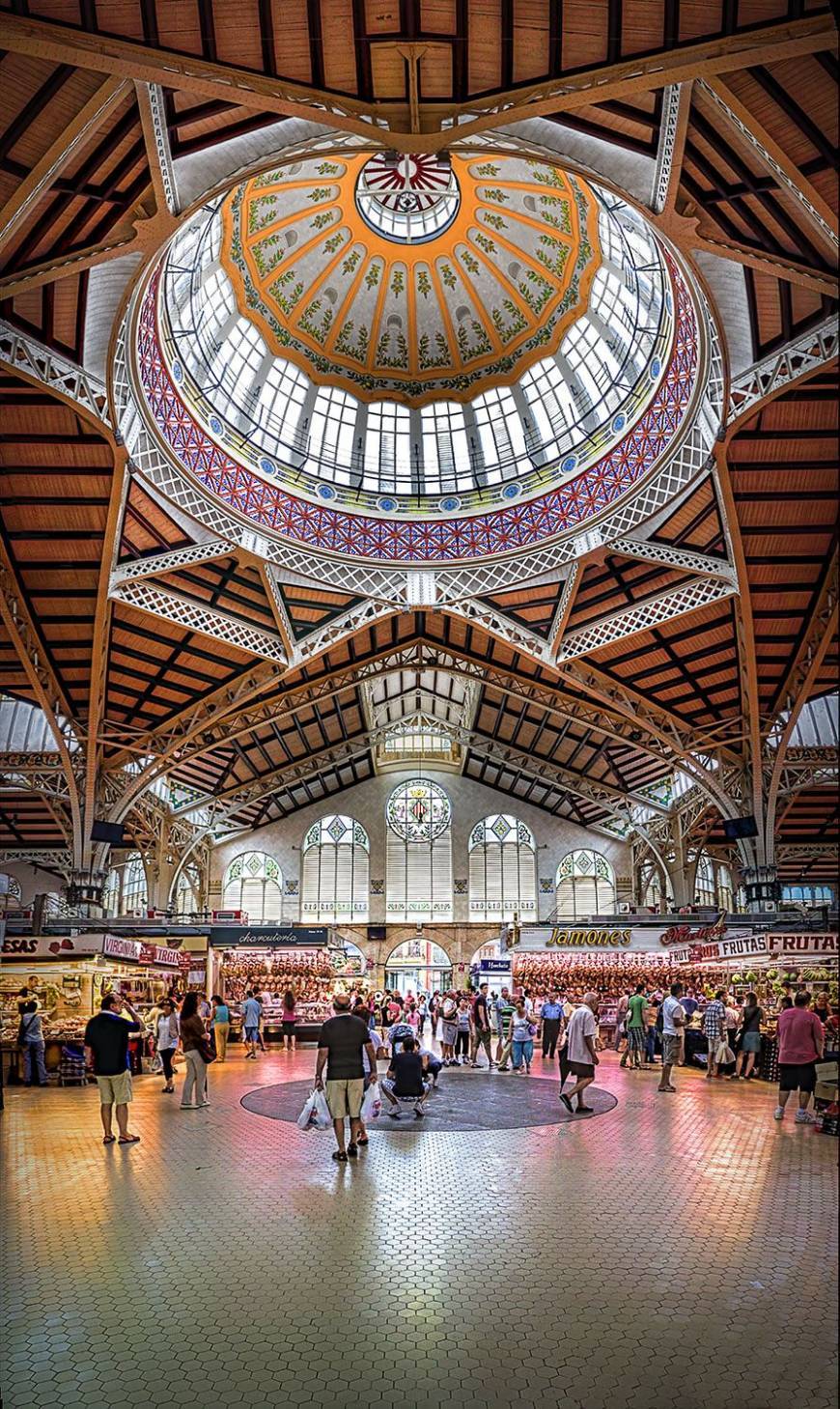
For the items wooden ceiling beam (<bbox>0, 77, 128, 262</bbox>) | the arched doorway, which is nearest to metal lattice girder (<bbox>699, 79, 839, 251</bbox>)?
wooden ceiling beam (<bbox>0, 77, 128, 262</bbox>)

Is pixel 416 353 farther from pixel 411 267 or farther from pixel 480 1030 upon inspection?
pixel 480 1030

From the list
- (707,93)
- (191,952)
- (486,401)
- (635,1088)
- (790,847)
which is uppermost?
(486,401)

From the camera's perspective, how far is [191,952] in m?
27.6

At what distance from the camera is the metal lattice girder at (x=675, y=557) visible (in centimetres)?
2223

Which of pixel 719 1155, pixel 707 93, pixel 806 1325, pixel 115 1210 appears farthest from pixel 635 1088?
pixel 707 93

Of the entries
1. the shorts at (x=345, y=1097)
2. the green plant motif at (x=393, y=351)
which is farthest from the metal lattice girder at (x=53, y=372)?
the green plant motif at (x=393, y=351)

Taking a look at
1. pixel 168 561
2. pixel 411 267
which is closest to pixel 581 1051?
pixel 168 561

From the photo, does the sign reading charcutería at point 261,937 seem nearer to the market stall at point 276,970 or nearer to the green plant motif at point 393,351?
the market stall at point 276,970

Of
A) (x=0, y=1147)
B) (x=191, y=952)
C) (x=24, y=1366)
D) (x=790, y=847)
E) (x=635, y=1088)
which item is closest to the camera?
(x=24, y=1366)

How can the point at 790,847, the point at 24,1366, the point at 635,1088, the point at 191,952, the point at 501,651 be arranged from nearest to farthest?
the point at 24,1366 → the point at 635,1088 → the point at 191,952 → the point at 501,651 → the point at 790,847

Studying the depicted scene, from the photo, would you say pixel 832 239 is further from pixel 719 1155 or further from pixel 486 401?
pixel 486 401

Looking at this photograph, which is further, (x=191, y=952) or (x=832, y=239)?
(x=191, y=952)

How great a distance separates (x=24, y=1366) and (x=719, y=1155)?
7.00m

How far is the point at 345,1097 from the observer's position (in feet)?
30.7
